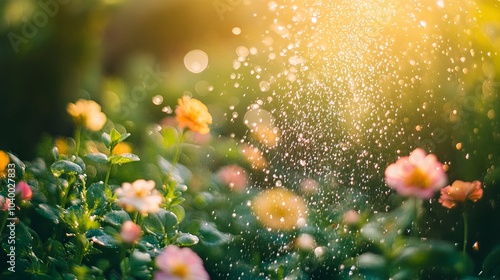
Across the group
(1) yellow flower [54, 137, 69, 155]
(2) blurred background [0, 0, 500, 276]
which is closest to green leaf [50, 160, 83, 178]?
(1) yellow flower [54, 137, 69, 155]

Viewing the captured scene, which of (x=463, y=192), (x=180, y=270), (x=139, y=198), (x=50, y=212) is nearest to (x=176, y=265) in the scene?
(x=180, y=270)

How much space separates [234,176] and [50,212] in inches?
19.7

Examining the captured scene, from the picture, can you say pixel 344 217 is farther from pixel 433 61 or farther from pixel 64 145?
pixel 64 145

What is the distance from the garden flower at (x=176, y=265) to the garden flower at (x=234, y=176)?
41 centimetres

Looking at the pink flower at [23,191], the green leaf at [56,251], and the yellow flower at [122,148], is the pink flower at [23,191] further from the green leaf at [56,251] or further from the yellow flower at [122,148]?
the yellow flower at [122,148]

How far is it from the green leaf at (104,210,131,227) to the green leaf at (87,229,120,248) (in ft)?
0.07

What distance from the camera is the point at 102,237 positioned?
987 millimetres

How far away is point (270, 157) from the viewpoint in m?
1.38

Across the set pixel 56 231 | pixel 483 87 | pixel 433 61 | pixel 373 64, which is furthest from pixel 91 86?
pixel 483 87

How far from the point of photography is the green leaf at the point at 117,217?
100 centimetres

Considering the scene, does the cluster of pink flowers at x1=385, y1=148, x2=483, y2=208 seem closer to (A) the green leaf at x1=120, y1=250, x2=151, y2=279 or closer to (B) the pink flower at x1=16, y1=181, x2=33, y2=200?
(A) the green leaf at x1=120, y1=250, x2=151, y2=279

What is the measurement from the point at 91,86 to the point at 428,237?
3.20 feet

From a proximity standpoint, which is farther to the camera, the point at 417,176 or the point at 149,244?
the point at 417,176

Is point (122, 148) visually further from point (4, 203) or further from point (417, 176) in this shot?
point (417, 176)
